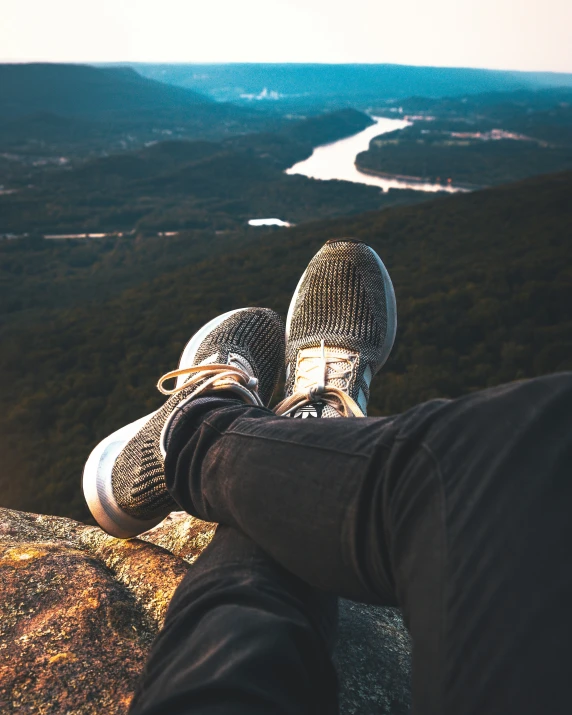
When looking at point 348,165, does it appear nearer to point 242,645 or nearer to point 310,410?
point 310,410

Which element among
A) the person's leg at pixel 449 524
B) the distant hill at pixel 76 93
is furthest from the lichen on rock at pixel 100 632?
the distant hill at pixel 76 93

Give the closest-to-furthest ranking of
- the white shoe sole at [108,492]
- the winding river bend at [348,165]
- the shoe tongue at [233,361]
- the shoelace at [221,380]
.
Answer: the shoelace at [221,380] → the white shoe sole at [108,492] → the shoe tongue at [233,361] → the winding river bend at [348,165]

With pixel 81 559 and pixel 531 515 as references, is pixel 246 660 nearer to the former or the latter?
pixel 531 515

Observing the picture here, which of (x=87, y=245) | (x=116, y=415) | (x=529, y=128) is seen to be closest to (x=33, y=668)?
(x=116, y=415)

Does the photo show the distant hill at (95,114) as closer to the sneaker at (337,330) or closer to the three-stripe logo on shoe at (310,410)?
the sneaker at (337,330)

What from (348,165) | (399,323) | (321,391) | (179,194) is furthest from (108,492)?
(348,165)

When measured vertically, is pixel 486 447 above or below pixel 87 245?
above
